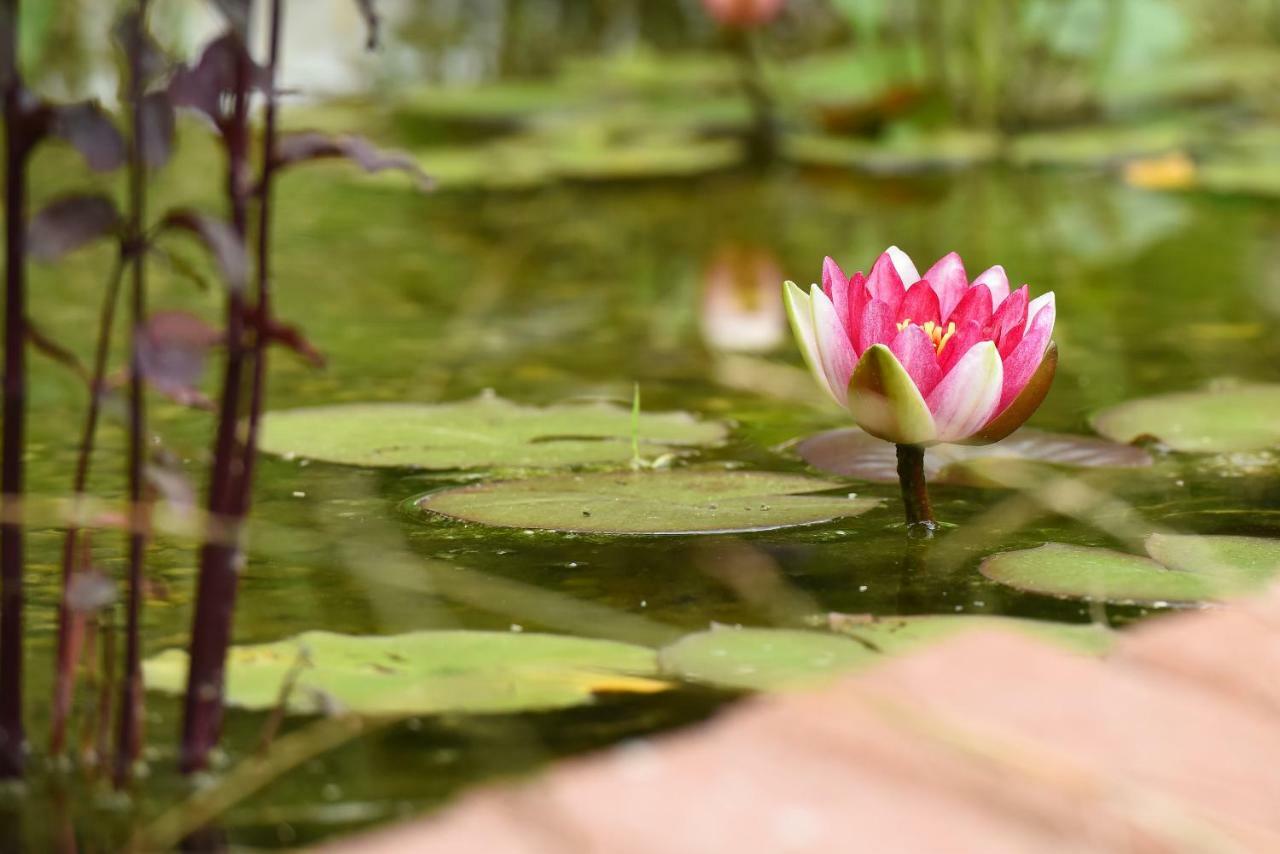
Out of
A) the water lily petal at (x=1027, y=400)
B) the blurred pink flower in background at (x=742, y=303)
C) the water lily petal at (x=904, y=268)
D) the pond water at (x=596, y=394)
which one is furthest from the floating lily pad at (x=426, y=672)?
the blurred pink flower in background at (x=742, y=303)

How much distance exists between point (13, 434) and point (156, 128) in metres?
0.17

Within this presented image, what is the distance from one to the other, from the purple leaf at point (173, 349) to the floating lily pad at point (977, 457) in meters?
0.86

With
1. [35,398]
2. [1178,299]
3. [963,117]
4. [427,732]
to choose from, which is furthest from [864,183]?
[427,732]

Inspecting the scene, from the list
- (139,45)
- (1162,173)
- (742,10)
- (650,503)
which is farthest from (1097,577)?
(742,10)

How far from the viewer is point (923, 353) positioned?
1322 mm

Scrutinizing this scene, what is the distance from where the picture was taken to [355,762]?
97 cm

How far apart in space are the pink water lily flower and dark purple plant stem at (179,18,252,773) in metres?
0.53

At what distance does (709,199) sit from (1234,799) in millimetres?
3203

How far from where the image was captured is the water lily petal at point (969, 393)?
1298mm

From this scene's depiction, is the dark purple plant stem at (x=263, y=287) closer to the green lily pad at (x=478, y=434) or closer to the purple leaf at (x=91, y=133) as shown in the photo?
the purple leaf at (x=91, y=133)

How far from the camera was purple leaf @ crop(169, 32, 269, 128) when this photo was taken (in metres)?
0.90

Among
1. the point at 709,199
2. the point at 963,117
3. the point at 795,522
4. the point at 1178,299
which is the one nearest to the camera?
the point at 795,522

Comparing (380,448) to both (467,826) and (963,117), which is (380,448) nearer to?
(467,826)

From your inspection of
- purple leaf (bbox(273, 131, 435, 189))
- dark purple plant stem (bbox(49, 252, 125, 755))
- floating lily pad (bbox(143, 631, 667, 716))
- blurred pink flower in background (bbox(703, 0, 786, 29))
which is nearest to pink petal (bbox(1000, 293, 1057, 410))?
floating lily pad (bbox(143, 631, 667, 716))
